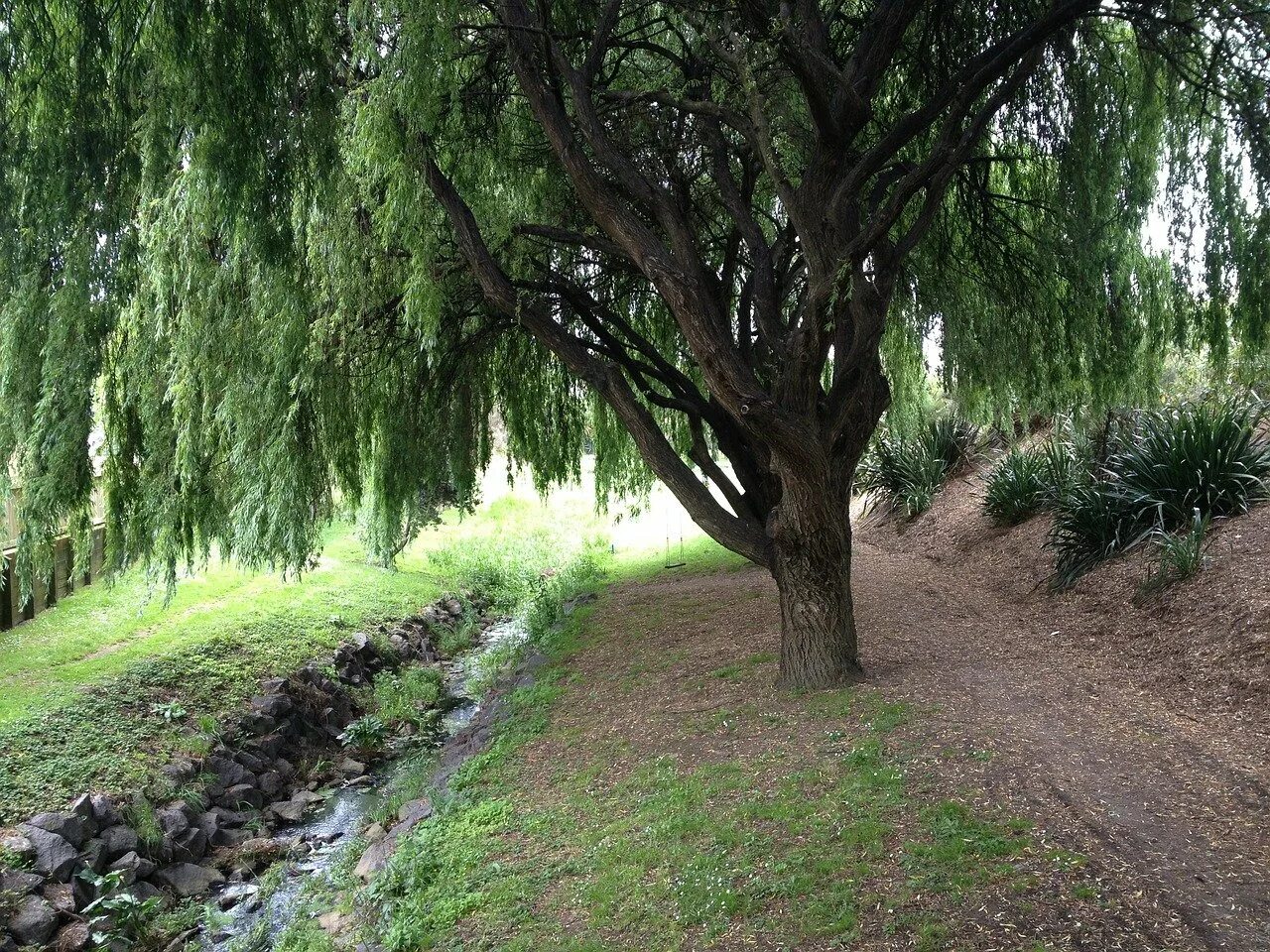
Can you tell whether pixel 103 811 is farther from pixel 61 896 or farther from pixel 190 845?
pixel 61 896

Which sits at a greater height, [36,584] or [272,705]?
[36,584]

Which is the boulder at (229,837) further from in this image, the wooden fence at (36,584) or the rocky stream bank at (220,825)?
the wooden fence at (36,584)

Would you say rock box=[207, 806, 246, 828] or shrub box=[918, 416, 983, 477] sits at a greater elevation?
shrub box=[918, 416, 983, 477]

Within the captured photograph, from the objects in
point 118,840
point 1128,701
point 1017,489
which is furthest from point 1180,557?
point 118,840

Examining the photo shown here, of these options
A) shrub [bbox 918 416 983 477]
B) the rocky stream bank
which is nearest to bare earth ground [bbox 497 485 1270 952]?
the rocky stream bank

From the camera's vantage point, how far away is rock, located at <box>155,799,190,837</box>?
23.0ft

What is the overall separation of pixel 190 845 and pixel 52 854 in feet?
3.60

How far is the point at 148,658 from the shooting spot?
927 cm

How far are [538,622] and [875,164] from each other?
790cm

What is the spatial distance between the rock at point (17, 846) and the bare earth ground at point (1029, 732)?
133 inches

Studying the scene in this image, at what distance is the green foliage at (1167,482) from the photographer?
776 centimetres

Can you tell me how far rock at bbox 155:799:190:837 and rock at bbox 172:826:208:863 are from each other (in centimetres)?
4

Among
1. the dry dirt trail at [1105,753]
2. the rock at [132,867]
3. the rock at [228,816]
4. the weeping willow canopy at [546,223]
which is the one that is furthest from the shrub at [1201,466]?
the rock at [132,867]

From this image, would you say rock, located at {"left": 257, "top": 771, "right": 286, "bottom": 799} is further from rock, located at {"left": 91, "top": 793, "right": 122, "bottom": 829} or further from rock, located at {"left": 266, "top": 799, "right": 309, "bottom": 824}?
rock, located at {"left": 91, "top": 793, "right": 122, "bottom": 829}
